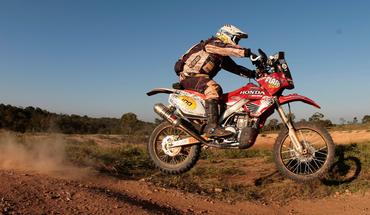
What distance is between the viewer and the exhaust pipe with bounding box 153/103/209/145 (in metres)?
7.34

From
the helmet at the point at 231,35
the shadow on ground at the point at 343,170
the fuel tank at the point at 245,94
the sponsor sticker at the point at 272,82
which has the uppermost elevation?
the helmet at the point at 231,35

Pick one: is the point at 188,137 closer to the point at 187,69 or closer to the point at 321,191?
the point at 187,69

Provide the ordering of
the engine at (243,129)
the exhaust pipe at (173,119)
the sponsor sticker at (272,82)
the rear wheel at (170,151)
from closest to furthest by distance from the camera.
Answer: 1. the engine at (243,129)
2. the sponsor sticker at (272,82)
3. the exhaust pipe at (173,119)
4. the rear wheel at (170,151)

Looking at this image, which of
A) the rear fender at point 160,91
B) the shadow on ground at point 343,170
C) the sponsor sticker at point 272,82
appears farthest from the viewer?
the shadow on ground at point 343,170

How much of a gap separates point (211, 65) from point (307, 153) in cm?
215

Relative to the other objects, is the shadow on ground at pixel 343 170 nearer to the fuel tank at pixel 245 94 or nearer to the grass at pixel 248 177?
the grass at pixel 248 177

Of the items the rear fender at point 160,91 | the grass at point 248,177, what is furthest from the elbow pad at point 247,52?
the grass at point 248,177

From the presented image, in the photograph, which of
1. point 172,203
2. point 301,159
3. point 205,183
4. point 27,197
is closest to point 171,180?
point 205,183

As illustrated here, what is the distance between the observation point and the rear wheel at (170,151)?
755 centimetres

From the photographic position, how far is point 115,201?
20.4 feet

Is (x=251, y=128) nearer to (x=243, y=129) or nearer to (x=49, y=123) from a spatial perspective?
(x=243, y=129)

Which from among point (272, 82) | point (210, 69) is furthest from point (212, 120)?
point (272, 82)

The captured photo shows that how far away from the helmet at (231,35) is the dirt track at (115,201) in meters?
2.77

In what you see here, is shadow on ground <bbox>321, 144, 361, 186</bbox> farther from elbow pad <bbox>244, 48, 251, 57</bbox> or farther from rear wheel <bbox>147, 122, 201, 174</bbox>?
elbow pad <bbox>244, 48, 251, 57</bbox>
